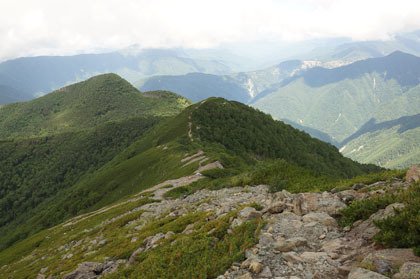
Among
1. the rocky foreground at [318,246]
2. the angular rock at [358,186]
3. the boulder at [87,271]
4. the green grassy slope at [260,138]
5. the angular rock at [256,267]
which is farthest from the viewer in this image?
the green grassy slope at [260,138]

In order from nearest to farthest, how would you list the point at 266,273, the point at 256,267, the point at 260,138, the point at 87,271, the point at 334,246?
the point at 266,273 < the point at 256,267 < the point at 334,246 < the point at 87,271 < the point at 260,138

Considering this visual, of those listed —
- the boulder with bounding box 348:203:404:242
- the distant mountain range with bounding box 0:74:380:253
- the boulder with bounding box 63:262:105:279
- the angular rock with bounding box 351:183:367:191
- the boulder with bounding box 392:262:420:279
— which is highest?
the boulder with bounding box 392:262:420:279

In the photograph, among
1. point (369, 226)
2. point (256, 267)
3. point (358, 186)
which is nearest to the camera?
point (256, 267)

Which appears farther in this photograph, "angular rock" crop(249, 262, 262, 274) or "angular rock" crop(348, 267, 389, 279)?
"angular rock" crop(249, 262, 262, 274)

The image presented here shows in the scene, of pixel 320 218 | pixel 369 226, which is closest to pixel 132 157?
pixel 320 218

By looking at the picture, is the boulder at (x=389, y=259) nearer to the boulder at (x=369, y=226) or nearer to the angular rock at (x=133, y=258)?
the boulder at (x=369, y=226)

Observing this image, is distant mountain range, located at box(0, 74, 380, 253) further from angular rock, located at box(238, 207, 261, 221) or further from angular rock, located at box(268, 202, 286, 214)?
angular rock, located at box(238, 207, 261, 221)

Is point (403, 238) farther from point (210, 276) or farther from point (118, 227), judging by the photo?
point (118, 227)

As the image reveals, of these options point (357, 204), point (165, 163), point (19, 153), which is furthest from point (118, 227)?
point (19, 153)

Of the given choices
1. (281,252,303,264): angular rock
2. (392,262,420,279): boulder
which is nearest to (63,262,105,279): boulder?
(281,252,303,264): angular rock

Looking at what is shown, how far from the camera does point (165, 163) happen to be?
208 feet

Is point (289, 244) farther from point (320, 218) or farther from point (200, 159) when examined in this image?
point (200, 159)

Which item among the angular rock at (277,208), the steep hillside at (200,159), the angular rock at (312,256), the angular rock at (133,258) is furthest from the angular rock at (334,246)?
the steep hillside at (200,159)

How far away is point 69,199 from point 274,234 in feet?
304
